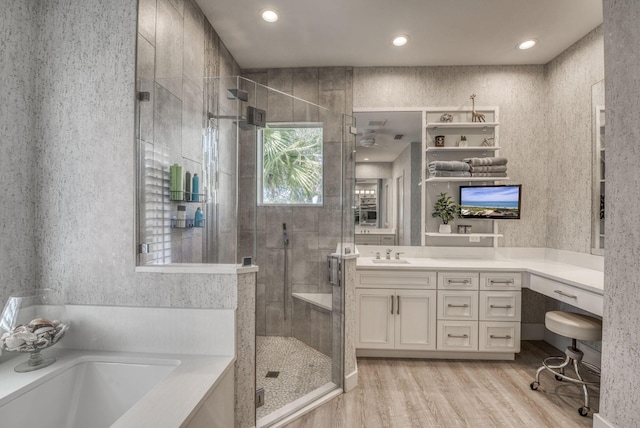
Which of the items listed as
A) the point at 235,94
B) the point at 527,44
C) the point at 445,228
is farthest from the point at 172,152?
the point at 527,44

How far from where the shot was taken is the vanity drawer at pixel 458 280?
277 centimetres

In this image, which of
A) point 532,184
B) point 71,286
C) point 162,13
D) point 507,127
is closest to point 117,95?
point 162,13

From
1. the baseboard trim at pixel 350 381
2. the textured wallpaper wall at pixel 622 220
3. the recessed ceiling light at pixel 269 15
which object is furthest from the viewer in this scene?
the recessed ceiling light at pixel 269 15

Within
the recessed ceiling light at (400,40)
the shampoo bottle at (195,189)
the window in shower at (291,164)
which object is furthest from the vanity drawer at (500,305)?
the shampoo bottle at (195,189)

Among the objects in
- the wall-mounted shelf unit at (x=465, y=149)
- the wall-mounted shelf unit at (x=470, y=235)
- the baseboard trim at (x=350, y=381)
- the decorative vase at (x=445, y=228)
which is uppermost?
the wall-mounted shelf unit at (x=465, y=149)

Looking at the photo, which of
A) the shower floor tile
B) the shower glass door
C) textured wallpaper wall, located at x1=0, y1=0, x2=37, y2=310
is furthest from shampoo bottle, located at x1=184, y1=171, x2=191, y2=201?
the shower floor tile

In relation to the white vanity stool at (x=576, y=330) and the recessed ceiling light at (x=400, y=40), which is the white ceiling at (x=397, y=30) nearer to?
the recessed ceiling light at (x=400, y=40)

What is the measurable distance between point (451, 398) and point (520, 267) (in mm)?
1300

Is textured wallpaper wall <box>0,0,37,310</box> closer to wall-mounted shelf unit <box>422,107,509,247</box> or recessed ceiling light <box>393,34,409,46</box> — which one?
recessed ceiling light <box>393,34,409,46</box>

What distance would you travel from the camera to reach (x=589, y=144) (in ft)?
9.08

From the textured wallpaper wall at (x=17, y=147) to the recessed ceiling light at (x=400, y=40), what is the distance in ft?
8.47

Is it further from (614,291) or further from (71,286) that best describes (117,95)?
(614,291)

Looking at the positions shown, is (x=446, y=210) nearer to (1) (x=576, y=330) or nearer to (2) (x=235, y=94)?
(1) (x=576, y=330)

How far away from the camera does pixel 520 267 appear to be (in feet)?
9.05
